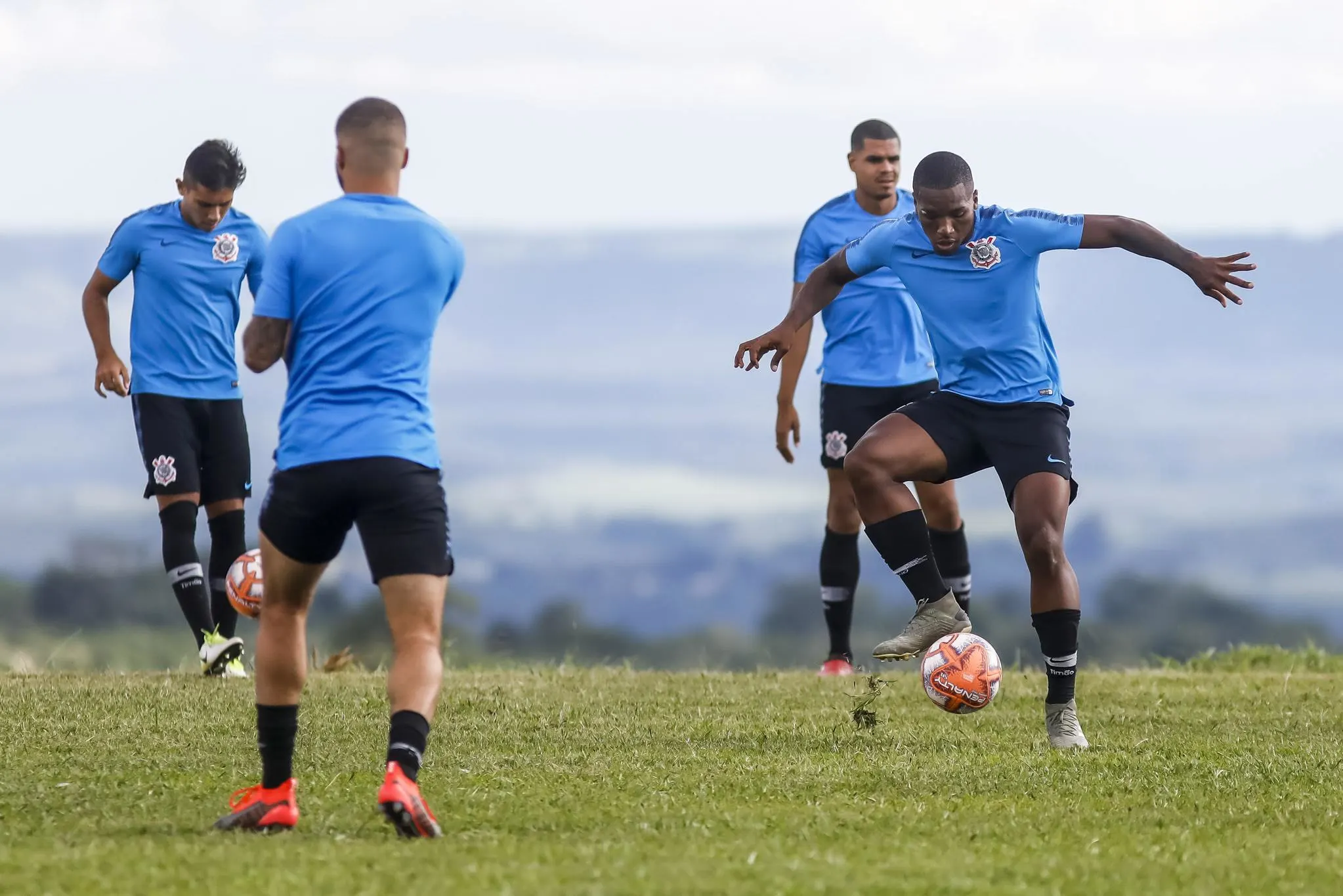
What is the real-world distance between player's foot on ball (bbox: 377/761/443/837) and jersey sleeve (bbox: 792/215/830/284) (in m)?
6.51

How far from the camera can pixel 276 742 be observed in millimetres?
5625

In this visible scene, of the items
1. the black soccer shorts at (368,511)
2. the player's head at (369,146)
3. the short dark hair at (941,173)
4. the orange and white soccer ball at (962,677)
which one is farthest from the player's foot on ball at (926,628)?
the player's head at (369,146)

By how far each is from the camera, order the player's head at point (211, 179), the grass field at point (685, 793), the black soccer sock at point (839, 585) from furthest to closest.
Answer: the black soccer sock at point (839, 585), the player's head at point (211, 179), the grass field at point (685, 793)

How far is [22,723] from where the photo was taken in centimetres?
812

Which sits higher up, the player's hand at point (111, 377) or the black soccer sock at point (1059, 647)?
the player's hand at point (111, 377)

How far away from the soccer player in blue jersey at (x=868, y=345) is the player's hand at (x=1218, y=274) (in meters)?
3.48

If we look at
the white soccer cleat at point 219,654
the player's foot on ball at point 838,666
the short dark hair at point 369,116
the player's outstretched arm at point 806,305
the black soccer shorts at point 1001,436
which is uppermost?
the short dark hair at point 369,116

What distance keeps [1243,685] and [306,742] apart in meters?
6.25

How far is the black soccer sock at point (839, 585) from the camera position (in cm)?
1193

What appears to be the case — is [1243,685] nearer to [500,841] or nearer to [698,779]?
[698,779]

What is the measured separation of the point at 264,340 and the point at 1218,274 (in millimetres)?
4352

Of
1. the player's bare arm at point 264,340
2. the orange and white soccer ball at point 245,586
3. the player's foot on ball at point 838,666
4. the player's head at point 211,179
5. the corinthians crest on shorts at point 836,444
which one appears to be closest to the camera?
the player's bare arm at point 264,340

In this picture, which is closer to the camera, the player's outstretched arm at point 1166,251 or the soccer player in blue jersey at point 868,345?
the player's outstretched arm at point 1166,251

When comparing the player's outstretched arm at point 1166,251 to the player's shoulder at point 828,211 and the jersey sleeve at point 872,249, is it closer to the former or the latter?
the jersey sleeve at point 872,249
